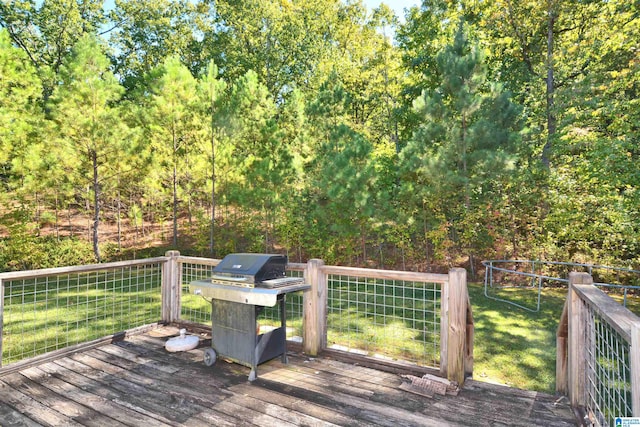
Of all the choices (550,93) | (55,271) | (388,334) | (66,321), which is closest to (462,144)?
(550,93)

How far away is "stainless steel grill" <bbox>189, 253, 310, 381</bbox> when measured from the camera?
8.73ft

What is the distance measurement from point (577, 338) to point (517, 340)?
234cm

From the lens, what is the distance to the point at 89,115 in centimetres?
951

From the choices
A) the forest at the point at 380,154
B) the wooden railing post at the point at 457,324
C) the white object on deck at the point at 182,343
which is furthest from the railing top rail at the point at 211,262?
the forest at the point at 380,154

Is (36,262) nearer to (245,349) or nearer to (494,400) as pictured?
(245,349)

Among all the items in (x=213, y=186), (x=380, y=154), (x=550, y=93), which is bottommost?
(x=213, y=186)

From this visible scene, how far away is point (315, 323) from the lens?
10.5 ft

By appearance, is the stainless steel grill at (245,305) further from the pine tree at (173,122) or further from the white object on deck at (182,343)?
the pine tree at (173,122)

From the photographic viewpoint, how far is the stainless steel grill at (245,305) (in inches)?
105

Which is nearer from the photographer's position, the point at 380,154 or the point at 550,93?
the point at 550,93

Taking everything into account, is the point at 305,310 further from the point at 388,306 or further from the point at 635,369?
the point at 635,369

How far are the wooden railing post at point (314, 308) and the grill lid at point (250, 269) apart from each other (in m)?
0.33

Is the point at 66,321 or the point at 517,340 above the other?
the point at 66,321

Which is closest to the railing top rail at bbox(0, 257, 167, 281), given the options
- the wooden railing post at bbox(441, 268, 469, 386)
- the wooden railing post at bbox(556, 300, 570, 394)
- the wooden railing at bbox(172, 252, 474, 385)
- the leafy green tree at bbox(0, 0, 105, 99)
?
the wooden railing at bbox(172, 252, 474, 385)
